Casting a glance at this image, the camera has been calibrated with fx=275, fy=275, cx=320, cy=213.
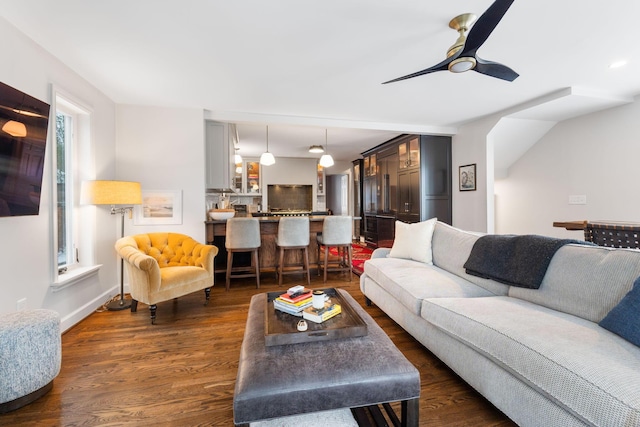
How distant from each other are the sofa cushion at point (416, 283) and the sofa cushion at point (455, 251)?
6 cm

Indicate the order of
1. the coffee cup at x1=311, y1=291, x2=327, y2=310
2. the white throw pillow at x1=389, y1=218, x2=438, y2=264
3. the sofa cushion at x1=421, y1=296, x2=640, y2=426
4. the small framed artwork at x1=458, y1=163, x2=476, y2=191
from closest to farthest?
1. the sofa cushion at x1=421, y1=296, x2=640, y2=426
2. the coffee cup at x1=311, y1=291, x2=327, y2=310
3. the white throw pillow at x1=389, y1=218, x2=438, y2=264
4. the small framed artwork at x1=458, y1=163, x2=476, y2=191

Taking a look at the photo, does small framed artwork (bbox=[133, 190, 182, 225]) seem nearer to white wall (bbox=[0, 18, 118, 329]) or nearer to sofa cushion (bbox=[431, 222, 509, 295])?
white wall (bbox=[0, 18, 118, 329])

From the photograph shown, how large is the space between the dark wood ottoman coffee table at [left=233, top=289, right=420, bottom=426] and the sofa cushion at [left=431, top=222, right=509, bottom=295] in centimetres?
128

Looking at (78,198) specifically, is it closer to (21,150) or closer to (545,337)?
(21,150)

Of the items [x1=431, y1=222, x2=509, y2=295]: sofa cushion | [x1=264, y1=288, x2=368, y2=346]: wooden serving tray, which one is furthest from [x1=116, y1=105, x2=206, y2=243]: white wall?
[x1=431, y1=222, x2=509, y2=295]: sofa cushion

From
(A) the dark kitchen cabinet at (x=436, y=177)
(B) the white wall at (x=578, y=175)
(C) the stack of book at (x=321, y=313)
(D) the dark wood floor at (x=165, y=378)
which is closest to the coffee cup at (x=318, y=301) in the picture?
(C) the stack of book at (x=321, y=313)

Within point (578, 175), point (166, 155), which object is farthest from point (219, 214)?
point (578, 175)

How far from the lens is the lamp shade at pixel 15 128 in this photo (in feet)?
Answer: 6.25

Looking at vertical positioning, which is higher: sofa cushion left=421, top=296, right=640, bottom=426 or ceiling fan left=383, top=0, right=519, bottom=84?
ceiling fan left=383, top=0, right=519, bottom=84

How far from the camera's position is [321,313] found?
5.14ft

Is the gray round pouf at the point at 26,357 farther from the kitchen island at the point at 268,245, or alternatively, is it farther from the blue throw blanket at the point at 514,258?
A: the blue throw blanket at the point at 514,258

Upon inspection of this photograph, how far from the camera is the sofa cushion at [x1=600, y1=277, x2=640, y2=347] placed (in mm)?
1174

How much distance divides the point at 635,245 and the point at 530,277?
0.89 meters

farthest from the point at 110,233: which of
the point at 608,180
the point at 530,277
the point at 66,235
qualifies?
the point at 608,180
